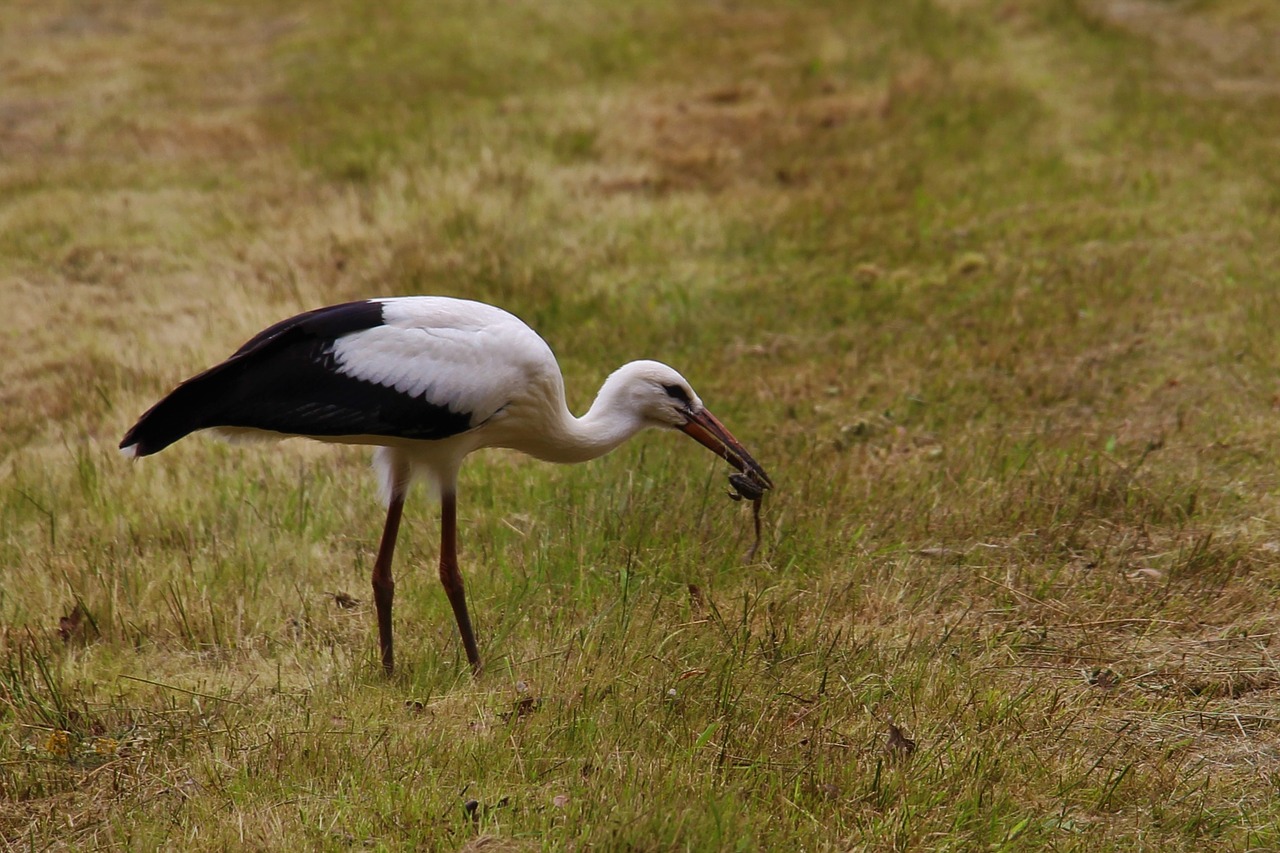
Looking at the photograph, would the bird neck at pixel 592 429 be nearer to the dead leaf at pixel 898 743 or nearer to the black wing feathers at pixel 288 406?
the black wing feathers at pixel 288 406

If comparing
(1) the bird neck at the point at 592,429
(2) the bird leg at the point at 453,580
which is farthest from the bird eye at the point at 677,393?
(2) the bird leg at the point at 453,580

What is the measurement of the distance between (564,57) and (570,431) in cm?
1258

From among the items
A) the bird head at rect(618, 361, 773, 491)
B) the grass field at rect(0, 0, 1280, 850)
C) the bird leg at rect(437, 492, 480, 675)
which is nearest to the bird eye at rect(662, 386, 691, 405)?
the bird head at rect(618, 361, 773, 491)

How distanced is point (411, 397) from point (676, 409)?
979 mm

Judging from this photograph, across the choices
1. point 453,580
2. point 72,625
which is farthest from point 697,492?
point 72,625

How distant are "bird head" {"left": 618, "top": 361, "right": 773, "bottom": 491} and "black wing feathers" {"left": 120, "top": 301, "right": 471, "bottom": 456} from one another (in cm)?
65

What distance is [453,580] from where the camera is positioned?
485 cm

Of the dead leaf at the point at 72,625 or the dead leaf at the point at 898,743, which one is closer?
the dead leaf at the point at 898,743

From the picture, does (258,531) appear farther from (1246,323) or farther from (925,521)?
(1246,323)

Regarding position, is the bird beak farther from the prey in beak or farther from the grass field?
the grass field

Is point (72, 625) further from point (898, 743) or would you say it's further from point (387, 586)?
point (898, 743)

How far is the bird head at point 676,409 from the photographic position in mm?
4992

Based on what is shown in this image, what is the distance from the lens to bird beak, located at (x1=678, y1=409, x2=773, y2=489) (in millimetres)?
5082

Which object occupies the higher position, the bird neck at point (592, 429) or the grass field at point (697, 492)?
the bird neck at point (592, 429)
